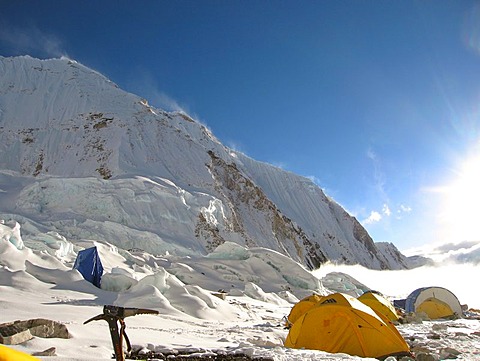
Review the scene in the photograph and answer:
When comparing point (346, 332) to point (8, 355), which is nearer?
point (8, 355)

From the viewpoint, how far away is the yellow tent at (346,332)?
7473mm

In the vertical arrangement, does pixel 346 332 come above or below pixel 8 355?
below

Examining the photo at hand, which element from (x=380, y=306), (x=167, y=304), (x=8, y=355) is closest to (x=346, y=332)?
(x=167, y=304)

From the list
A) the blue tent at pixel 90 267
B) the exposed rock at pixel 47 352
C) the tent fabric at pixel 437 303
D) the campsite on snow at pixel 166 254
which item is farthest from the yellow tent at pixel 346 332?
the tent fabric at pixel 437 303

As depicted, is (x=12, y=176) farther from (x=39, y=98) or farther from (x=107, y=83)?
(x=107, y=83)

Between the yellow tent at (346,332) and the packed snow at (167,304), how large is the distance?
0.78 m

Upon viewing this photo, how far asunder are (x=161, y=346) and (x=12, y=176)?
53.5m

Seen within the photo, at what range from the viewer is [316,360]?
562 centimetres

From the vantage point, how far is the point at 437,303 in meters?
19.0

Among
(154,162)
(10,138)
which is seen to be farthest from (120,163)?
(10,138)

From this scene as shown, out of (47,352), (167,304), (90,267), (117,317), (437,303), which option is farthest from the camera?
(437,303)

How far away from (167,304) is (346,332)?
5.78 metres

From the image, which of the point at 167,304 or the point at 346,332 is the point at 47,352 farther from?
the point at 167,304

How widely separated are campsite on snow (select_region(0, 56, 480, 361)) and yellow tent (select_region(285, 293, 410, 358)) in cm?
3
